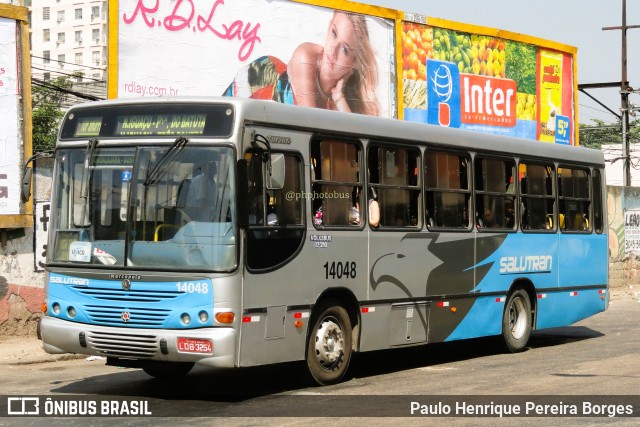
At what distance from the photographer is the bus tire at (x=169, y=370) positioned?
41.4 ft

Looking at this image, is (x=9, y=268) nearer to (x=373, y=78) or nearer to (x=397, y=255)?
(x=397, y=255)

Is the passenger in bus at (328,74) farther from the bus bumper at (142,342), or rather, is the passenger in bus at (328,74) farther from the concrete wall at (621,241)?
the bus bumper at (142,342)

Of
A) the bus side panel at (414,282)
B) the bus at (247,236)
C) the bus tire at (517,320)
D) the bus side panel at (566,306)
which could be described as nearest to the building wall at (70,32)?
the bus side panel at (566,306)

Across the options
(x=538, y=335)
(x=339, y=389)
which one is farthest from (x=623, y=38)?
(x=339, y=389)

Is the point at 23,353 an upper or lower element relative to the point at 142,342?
lower

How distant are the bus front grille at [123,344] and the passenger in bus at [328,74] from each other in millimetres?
11008

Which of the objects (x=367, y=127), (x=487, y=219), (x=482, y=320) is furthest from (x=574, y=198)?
(x=367, y=127)

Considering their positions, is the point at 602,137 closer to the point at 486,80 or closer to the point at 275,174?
the point at 486,80

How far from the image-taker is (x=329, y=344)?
1252 cm

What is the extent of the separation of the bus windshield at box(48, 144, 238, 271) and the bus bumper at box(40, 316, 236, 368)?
625 millimetres

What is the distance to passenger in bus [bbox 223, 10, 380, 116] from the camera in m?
22.2

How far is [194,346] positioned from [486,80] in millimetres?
19382

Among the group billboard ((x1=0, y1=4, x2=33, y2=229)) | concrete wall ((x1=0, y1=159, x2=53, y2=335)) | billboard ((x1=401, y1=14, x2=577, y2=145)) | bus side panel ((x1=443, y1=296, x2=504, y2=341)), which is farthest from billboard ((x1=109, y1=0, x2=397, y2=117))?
bus side panel ((x1=443, y1=296, x2=504, y2=341))

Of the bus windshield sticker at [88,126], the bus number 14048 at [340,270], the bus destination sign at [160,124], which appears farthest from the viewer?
the bus number 14048 at [340,270]
